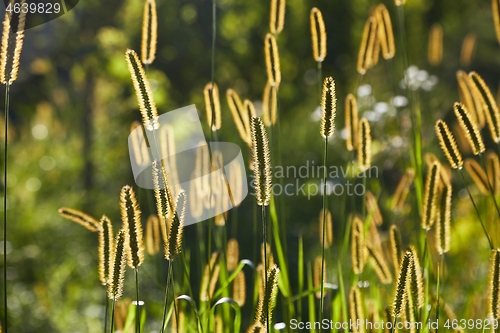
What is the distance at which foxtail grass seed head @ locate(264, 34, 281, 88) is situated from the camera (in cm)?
93

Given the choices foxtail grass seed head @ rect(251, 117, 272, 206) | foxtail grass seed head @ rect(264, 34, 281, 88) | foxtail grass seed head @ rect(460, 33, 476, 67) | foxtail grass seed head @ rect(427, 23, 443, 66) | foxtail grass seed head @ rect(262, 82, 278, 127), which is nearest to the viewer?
Result: foxtail grass seed head @ rect(251, 117, 272, 206)

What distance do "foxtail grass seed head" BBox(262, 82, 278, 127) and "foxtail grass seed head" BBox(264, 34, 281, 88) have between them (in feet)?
0.18

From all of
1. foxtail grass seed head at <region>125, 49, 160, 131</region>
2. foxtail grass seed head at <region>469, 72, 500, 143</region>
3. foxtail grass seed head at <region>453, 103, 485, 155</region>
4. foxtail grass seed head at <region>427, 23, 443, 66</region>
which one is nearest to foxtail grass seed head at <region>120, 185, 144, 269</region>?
foxtail grass seed head at <region>125, 49, 160, 131</region>

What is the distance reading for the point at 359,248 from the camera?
0.94m

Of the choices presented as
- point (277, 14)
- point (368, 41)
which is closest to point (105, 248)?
point (277, 14)

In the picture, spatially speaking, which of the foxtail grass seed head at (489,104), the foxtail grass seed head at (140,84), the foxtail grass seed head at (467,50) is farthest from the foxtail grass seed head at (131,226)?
the foxtail grass seed head at (467,50)

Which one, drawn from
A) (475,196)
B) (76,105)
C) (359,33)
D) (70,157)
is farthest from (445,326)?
(76,105)

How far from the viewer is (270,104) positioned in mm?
1083

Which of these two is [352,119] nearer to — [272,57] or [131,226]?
[272,57]

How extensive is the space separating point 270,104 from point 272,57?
15cm

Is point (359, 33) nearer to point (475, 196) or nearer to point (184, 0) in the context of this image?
point (184, 0)

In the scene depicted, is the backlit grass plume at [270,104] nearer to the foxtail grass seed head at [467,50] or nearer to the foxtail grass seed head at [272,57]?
the foxtail grass seed head at [272,57]

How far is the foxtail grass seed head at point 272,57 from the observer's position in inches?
36.8

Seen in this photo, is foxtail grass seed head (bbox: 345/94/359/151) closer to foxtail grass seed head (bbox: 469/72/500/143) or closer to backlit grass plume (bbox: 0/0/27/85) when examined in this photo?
foxtail grass seed head (bbox: 469/72/500/143)
